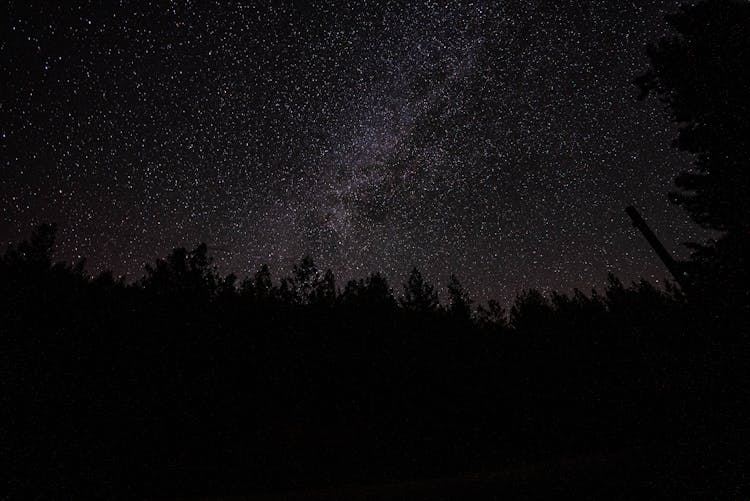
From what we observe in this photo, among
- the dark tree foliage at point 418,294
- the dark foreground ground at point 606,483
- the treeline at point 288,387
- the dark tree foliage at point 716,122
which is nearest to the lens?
the dark foreground ground at point 606,483

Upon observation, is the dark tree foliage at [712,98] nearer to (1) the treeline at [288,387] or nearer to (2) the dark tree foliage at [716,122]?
(2) the dark tree foliage at [716,122]

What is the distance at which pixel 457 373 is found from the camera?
1089 inches

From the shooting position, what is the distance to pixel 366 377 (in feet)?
86.4

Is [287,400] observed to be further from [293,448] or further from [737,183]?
[737,183]

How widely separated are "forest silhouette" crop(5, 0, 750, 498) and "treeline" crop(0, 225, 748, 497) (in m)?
0.12

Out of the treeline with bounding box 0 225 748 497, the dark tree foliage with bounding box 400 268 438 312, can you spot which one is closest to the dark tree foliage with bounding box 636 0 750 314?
the treeline with bounding box 0 225 748 497

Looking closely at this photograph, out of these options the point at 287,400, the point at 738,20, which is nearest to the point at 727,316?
the point at 738,20

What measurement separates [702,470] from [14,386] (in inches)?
889

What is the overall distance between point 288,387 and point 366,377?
5.32 meters

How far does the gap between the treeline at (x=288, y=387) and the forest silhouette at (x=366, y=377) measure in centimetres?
12

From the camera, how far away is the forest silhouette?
1076 cm

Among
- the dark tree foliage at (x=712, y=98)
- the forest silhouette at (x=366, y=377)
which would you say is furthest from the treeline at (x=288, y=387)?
the dark tree foliage at (x=712, y=98)

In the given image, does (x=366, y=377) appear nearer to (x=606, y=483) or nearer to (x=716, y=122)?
(x=606, y=483)

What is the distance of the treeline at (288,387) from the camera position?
40.1ft
